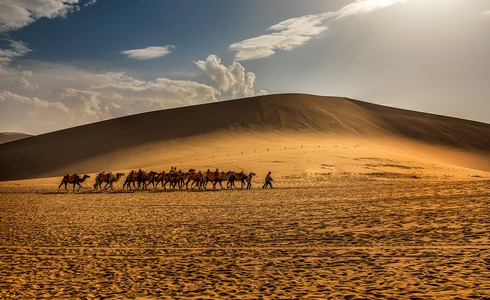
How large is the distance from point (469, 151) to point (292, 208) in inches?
2867

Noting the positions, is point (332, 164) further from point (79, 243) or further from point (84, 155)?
point (84, 155)

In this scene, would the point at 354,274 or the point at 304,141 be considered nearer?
the point at 354,274

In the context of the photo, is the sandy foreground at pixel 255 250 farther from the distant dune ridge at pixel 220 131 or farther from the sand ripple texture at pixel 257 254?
the distant dune ridge at pixel 220 131

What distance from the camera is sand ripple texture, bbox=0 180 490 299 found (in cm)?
731

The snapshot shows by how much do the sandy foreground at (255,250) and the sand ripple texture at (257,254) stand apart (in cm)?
3

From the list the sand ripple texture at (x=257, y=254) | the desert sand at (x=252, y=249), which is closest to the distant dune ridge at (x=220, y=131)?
the desert sand at (x=252, y=249)

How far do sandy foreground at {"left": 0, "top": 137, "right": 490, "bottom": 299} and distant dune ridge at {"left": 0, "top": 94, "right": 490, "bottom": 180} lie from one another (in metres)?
42.0

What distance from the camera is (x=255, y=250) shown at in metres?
10.5

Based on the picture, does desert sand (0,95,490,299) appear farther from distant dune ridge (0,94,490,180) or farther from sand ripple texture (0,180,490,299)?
distant dune ridge (0,94,490,180)

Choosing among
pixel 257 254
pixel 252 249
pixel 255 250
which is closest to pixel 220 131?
pixel 252 249

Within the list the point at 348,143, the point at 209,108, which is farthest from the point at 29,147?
the point at 348,143

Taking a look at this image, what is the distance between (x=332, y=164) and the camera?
45.2 meters

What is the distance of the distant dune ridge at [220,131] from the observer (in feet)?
234

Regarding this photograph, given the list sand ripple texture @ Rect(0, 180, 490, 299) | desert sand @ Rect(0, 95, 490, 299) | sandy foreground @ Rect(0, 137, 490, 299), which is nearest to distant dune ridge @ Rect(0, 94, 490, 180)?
desert sand @ Rect(0, 95, 490, 299)
